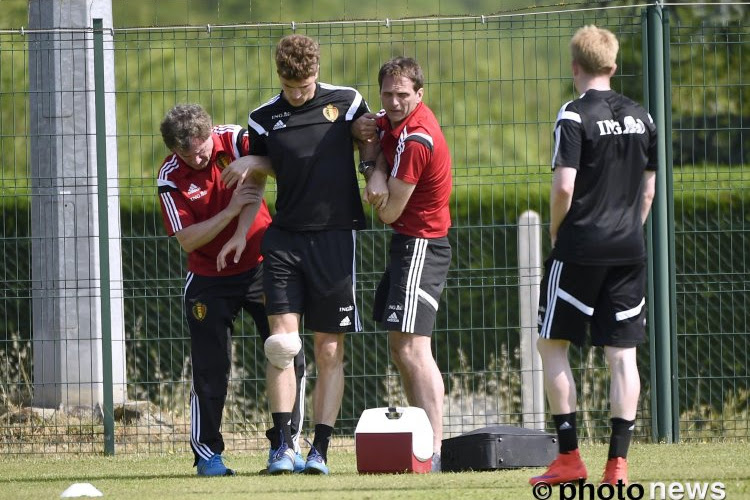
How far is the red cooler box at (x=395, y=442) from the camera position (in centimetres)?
598

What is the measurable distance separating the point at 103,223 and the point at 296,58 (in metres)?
2.43

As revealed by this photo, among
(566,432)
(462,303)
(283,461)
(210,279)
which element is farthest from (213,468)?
(462,303)

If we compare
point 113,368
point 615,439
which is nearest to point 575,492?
point 615,439

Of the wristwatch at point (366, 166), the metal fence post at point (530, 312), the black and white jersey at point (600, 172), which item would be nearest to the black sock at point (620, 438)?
the black and white jersey at point (600, 172)

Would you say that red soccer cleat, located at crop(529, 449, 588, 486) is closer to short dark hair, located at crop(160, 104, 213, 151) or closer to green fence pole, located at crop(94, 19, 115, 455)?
short dark hair, located at crop(160, 104, 213, 151)

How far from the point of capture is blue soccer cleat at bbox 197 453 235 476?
645 cm

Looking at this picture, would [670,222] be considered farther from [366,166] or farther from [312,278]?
[312,278]

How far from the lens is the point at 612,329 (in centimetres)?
Answer: 525

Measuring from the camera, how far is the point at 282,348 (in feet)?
20.1

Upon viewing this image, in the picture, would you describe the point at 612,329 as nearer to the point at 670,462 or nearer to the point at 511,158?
the point at 670,462

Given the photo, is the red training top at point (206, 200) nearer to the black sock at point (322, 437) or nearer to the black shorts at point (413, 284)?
the black shorts at point (413, 284)

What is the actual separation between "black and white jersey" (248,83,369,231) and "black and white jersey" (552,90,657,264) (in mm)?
1391

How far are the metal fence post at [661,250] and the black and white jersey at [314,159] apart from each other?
2.44 meters

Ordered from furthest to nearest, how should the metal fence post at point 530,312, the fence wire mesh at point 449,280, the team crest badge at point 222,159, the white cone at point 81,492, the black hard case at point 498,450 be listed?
the metal fence post at point 530,312, the fence wire mesh at point 449,280, the team crest badge at point 222,159, the black hard case at point 498,450, the white cone at point 81,492
